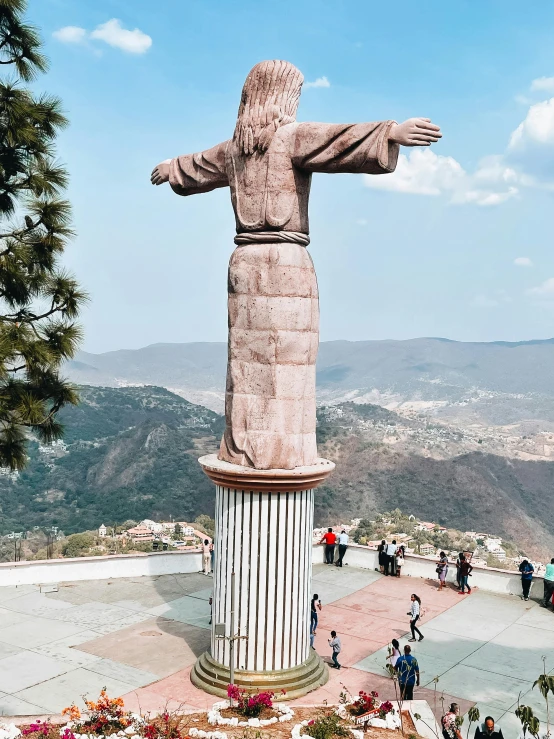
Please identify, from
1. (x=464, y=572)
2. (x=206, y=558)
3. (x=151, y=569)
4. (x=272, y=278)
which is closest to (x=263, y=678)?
(x=272, y=278)

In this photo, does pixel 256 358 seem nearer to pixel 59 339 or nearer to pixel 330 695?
pixel 59 339

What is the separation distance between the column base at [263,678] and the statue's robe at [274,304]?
120 inches

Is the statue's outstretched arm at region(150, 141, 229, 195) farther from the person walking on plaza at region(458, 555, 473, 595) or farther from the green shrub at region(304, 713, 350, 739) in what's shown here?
the person walking on plaza at region(458, 555, 473, 595)

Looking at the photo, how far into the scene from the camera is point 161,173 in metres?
13.6

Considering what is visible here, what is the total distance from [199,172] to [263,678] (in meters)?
7.81

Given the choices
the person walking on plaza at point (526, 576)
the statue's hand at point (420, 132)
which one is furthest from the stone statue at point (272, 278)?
the person walking on plaza at point (526, 576)

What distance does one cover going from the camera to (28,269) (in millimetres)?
14266

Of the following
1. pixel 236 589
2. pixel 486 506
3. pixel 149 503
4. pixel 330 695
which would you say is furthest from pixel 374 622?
pixel 486 506

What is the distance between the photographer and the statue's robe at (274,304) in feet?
38.9

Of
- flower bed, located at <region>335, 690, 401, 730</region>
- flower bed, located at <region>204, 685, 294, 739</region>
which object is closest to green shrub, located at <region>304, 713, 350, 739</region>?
flower bed, located at <region>335, 690, 401, 730</region>

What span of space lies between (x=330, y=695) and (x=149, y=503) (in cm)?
2838

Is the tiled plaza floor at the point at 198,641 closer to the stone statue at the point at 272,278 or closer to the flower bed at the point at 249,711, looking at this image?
the flower bed at the point at 249,711

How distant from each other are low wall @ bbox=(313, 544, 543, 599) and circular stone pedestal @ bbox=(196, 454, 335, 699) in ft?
24.1

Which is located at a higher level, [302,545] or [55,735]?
[302,545]
